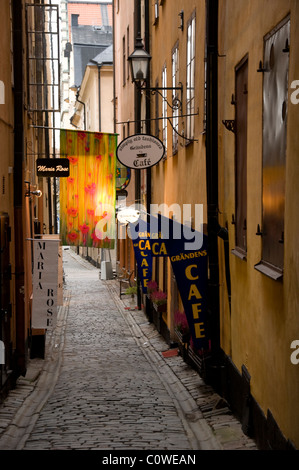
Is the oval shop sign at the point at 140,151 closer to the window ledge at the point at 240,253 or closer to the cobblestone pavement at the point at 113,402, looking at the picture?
the cobblestone pavement at the point at 113,402

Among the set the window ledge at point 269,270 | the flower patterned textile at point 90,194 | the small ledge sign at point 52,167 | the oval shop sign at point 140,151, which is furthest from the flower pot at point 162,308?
the window ledge at point 269,270

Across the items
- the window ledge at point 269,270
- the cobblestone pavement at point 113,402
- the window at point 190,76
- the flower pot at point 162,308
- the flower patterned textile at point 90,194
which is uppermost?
the window at point 190,76

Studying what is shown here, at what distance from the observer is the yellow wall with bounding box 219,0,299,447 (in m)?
5.84

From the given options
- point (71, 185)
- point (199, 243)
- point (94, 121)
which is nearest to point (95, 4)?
point (94, 121)

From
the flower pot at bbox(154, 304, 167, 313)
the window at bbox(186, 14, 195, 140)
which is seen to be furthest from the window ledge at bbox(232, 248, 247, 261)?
the flower pot at bbox(154, 304, 167, 313)

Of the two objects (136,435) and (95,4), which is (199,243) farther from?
(95,4)

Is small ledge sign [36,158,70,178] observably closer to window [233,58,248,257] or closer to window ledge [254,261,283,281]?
window [233,58,248,257]

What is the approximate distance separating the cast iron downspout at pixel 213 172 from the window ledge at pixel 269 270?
2.48 meters

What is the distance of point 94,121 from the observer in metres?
43.4

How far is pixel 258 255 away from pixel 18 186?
5833 mm

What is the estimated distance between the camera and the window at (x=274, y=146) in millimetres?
6297

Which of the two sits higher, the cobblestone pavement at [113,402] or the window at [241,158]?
the window at [241,158]

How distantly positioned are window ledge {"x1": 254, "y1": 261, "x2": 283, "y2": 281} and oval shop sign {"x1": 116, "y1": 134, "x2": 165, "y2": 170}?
6887 mm

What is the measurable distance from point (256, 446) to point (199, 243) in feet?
10.6
